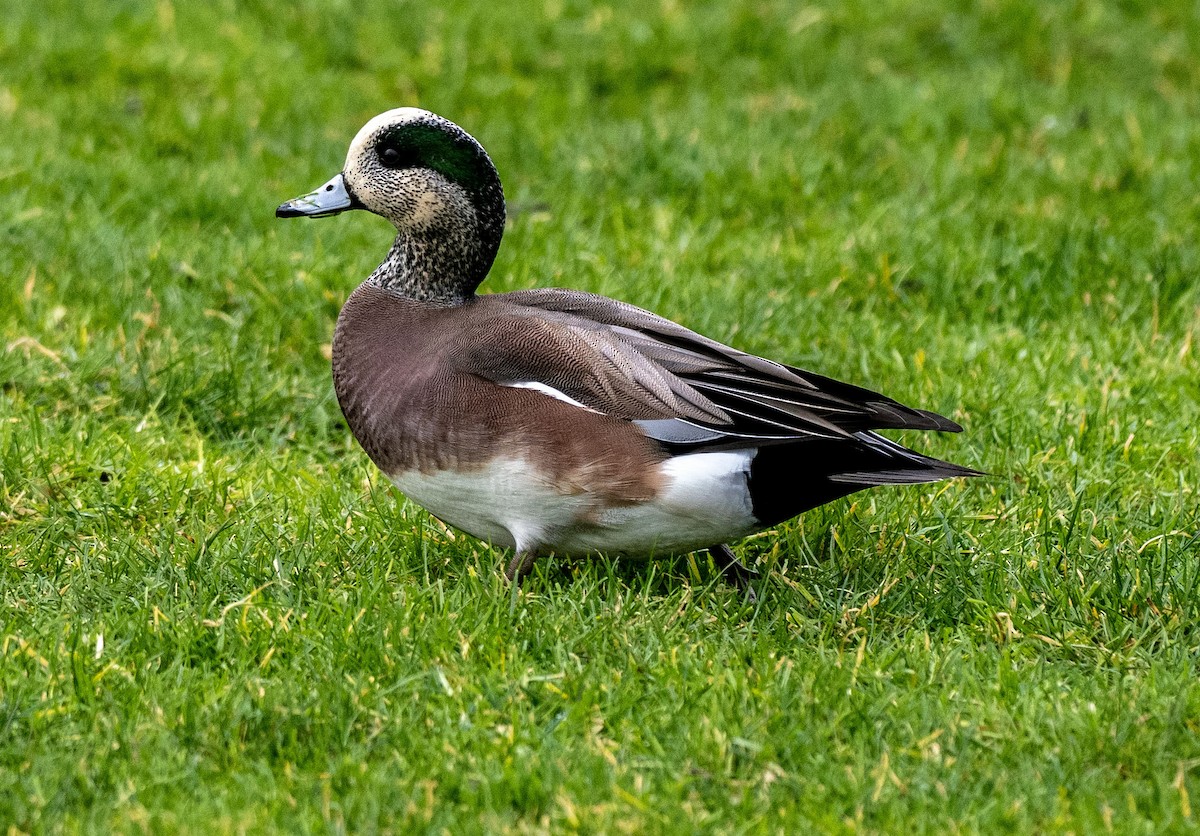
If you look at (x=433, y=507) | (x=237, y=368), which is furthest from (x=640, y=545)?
(x=237, y=368)

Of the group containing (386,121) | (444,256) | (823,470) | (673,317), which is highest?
(386,121)

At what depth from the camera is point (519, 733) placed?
9.45 feet

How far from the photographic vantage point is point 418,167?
12.5 feet

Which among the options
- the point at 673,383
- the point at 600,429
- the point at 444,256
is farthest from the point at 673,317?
the point at 600,429

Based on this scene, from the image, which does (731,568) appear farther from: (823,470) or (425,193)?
(425,193)

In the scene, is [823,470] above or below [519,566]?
above

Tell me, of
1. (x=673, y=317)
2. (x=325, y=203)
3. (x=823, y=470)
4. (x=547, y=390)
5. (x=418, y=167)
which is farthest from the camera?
(x=673, y=317)

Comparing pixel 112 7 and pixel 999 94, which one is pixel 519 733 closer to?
pixel 999 94

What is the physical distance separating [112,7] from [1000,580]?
18.0 ft

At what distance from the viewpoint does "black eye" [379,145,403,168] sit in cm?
382

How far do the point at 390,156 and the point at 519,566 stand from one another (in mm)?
1090

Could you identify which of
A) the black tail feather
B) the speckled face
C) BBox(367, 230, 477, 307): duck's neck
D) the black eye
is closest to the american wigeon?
the black tail feather

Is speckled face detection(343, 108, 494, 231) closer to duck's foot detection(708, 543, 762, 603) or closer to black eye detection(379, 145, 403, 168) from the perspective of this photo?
black eye detection(379, 145, 403, 168)

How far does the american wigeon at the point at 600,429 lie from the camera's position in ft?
11.0
